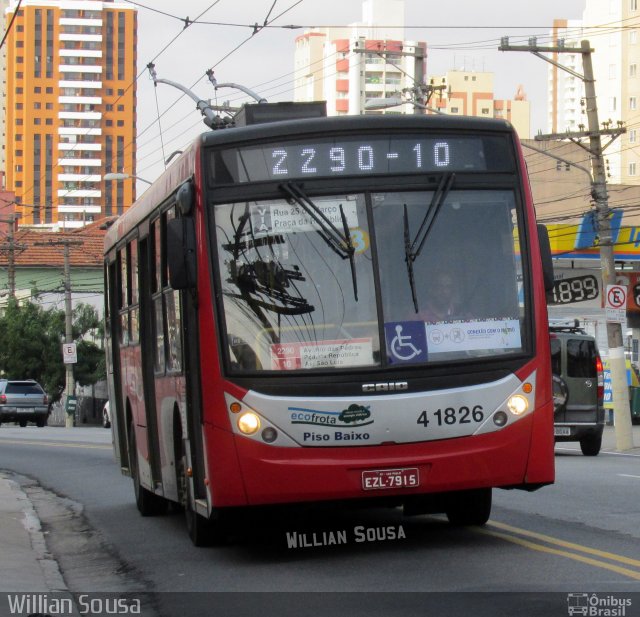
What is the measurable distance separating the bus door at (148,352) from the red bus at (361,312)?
2.12m

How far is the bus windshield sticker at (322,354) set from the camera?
31.1ft

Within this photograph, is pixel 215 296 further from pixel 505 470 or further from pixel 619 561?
pixel 619 561

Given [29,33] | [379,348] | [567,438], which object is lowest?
[567,438]

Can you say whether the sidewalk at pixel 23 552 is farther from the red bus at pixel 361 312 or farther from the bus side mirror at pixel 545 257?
the bus side mirror at pixel 545 257

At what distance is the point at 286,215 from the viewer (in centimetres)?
974

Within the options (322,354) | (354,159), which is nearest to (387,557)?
(322,354)

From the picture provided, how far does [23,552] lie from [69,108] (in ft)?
604

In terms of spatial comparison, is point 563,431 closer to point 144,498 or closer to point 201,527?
point 144,498

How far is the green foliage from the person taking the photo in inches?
2376

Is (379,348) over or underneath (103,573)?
over

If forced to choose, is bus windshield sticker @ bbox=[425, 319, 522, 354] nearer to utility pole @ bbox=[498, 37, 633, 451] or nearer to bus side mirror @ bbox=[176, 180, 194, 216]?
bus side mirror @ bbox=[176, 180, 194, 216]

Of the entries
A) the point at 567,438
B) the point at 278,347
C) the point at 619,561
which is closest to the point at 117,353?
the point at 278,347

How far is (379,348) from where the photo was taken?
374 inches

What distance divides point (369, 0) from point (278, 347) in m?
188
